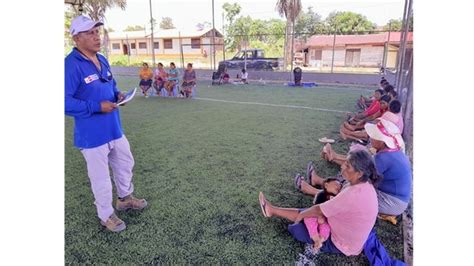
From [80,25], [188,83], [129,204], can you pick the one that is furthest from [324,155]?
[188,83]

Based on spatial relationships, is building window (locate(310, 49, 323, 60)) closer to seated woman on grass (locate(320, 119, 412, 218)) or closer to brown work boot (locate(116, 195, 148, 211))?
seated woman on grass (locate(320, 119, 412, 218))

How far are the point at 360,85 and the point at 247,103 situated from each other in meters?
6.56

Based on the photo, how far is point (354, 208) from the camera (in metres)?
2.00

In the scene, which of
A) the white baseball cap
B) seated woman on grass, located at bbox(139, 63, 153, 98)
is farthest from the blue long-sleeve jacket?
seated woman on grass, located at bbox(139, 63, 153, 98)

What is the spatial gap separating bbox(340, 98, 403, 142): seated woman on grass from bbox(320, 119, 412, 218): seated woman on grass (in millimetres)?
1334

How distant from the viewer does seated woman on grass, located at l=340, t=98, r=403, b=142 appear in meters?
3.78

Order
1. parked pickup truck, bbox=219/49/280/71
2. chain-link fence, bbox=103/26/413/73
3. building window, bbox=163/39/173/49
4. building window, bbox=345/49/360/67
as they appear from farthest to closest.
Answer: building window, bbox=163/39/173/49, building window, bbox=345/49/360/67, chain-link fence, bbox=103/26/413/73, parked pickup truck, bbox=219/49/280/71

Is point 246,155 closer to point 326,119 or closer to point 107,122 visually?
point 107,122

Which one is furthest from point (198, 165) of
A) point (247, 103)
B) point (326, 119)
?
point (247, 103)

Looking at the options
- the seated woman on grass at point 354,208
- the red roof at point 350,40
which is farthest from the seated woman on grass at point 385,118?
the red roof at point 350,40

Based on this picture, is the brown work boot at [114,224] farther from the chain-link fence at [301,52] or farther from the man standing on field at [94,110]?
the chain-link fence at [301,52]

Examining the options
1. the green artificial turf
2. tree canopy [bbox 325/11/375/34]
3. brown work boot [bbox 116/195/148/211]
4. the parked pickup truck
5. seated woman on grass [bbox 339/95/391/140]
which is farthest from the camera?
tree canopy [bbox 325/11/375/34]

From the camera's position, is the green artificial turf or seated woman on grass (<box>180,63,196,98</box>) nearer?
the green artificial turf

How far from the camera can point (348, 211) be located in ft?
6.64
